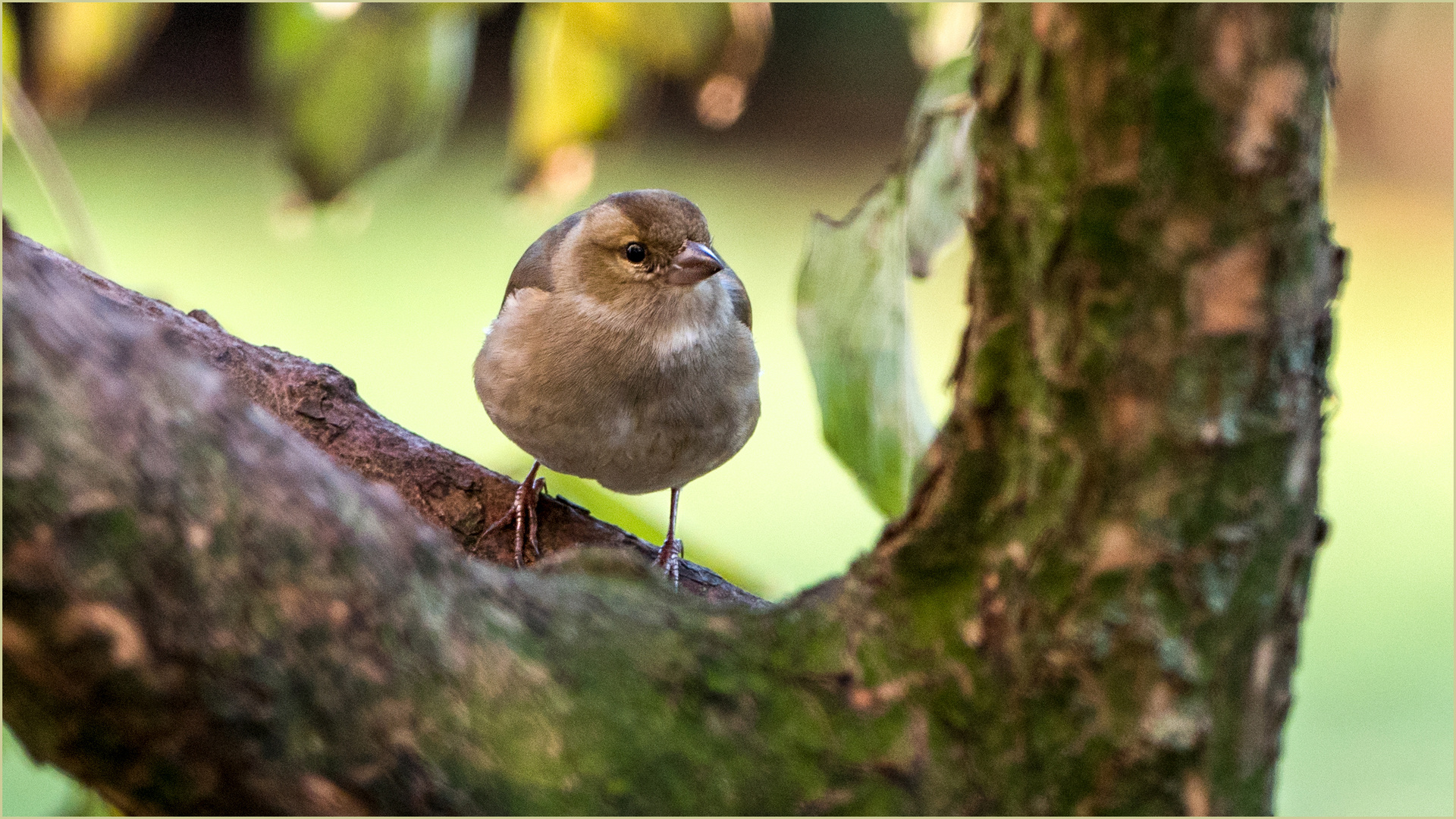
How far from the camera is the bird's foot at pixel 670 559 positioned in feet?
6.82

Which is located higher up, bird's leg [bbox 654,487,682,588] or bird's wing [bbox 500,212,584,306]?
bird's wing [bbox 500,212,584,306]

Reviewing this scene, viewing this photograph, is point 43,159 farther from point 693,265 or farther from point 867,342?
point 867,342

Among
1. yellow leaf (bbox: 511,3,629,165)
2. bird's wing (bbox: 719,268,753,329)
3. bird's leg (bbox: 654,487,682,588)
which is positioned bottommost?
bird's leg (bbox: 654,487,682,588)

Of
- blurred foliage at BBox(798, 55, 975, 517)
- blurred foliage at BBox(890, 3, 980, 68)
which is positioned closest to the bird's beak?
blurred foliage at BBox(890, 3, 980, 68)

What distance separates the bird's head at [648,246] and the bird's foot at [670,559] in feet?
1.55

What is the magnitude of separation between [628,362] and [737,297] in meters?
0.37

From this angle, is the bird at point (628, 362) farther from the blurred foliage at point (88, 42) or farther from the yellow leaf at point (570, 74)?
the blurred foliage at point (88, 42)

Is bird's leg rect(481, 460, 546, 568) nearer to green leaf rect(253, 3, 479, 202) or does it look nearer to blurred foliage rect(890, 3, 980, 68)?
green leaf rect(253, 3, 479, 202)

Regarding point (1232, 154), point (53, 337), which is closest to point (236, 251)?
point (53, 337)

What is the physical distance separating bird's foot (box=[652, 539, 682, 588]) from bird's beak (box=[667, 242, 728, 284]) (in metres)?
0.48

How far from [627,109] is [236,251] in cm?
479

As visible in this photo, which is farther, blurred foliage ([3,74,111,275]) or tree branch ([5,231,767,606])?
tree branch ([5,231,767,606])

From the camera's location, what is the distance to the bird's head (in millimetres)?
2146

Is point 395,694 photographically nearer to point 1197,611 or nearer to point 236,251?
point 1197,611
